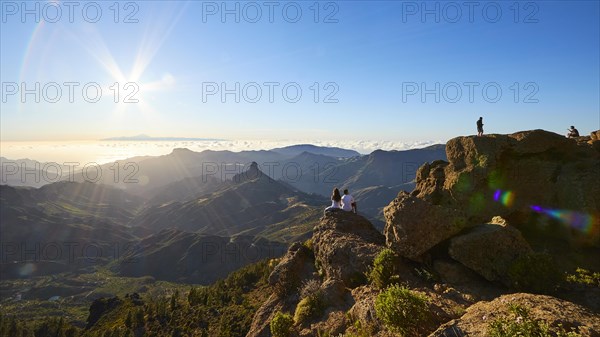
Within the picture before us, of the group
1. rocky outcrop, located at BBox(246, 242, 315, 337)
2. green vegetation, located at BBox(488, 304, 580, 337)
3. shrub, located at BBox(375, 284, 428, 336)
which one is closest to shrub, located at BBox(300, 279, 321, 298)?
rocky outcrop, located at BBox(246, 242, 315, 337)

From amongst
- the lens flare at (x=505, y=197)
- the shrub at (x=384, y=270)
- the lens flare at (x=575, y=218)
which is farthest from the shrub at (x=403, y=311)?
the lens flare at (x=575, y=218)

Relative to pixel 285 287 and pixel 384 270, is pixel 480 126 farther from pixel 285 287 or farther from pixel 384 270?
pixel 285 287

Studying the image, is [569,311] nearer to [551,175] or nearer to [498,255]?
[498,255]

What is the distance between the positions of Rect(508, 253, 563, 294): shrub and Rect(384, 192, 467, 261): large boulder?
3576mm

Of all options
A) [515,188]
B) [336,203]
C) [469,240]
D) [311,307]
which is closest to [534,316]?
[469,240]

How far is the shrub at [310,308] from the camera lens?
60.0ft

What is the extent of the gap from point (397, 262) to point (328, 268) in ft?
18.6

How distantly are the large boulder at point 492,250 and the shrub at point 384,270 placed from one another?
3.03 metres

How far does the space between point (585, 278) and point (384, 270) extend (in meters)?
9.40

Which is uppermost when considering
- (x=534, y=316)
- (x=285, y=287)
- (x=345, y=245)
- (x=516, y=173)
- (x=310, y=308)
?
(x=516, y=173)

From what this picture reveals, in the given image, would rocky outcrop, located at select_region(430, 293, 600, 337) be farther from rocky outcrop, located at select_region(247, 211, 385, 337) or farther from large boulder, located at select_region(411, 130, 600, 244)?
large boulder, located at select_region(411, 130, 600, 244)

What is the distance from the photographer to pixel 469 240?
1556 cm

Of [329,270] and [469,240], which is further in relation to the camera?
[329,270]

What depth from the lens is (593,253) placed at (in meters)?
17.6
